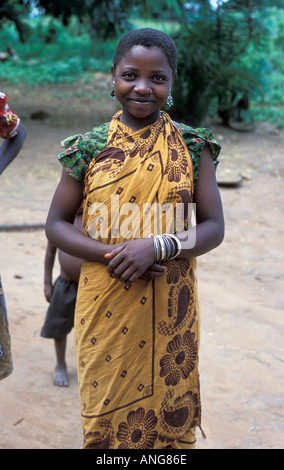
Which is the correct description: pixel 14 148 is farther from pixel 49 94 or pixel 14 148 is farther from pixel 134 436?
pixel 49 94

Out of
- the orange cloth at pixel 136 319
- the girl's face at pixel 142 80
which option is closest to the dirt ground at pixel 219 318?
the orange cloth at pixel 136 319

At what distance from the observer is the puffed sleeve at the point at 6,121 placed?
2332 millimetres

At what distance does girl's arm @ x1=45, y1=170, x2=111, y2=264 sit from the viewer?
1742mm

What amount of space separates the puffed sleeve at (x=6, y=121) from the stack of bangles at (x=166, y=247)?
1051 millimetres

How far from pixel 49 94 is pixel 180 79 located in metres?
4.67

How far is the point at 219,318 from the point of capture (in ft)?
12.9

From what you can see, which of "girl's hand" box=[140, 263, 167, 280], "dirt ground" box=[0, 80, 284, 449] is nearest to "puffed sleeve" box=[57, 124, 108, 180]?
"girl's hand" box=[140, 263, 167, 280]

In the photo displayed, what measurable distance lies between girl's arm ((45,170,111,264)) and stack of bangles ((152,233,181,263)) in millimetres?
167

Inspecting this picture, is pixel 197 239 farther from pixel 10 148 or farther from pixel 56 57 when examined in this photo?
pixel 56 57

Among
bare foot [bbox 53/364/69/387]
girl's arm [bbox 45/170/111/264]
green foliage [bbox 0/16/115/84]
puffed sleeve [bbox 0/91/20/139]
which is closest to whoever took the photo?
girl's arm [bbox 45/170/111/264]

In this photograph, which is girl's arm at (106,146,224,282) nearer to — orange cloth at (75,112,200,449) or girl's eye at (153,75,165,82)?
orange cloth at (75,112,200,449)

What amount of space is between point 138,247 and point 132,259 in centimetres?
4

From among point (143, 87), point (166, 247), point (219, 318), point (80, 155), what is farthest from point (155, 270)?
point (219, 318)

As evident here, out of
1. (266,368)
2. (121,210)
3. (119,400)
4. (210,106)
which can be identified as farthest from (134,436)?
(210,106)
